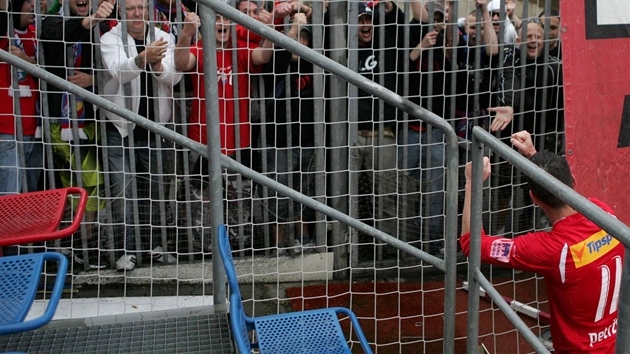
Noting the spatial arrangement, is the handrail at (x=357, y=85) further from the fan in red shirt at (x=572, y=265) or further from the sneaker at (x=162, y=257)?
the sneaker at (x=162, y=257)

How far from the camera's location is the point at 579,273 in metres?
3.09

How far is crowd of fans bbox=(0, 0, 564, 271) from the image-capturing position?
5.01 meters

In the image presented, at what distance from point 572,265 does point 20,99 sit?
11.7 ft

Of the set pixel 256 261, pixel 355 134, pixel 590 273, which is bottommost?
pixel 256 261

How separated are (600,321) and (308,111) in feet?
8.95

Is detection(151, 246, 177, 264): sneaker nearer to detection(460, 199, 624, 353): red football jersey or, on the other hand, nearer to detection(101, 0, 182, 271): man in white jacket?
detection(101, 0, 182, 271): man in white jacket

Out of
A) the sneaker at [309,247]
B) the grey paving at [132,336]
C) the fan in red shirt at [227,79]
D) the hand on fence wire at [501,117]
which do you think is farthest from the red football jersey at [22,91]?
the hand on fence wire at [501,117]

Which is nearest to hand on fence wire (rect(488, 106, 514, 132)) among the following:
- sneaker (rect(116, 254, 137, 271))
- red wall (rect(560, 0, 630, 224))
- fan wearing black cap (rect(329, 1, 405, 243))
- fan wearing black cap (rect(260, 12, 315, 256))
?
fan wearing black cap (rect(329, 1, 405, 243))

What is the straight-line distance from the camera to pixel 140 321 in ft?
10.6

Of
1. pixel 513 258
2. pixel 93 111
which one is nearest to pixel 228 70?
pixel 93 111

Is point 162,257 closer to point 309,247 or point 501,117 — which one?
point 309,247

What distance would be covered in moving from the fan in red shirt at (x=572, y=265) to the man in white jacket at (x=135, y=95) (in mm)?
→ 2514

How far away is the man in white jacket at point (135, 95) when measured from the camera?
494cm

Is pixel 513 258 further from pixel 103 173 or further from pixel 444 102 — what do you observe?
pixel 103 173
